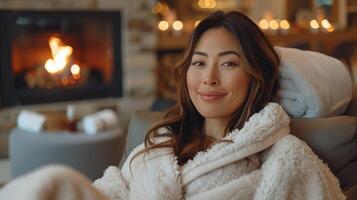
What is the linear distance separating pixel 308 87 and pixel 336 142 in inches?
5.9

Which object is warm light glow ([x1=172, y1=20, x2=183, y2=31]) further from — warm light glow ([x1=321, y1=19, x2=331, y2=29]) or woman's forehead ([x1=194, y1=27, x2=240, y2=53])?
woman's forehead ([x1=194, y1=27, x2=240, y2=53])

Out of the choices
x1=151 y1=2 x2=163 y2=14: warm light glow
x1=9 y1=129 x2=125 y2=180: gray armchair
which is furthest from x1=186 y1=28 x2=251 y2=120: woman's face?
x1=151 y1=2 x2=163 y2=14: warm light glow

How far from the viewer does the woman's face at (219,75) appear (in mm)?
1340

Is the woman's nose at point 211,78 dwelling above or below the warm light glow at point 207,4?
below

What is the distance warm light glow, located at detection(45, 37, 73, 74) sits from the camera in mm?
3871

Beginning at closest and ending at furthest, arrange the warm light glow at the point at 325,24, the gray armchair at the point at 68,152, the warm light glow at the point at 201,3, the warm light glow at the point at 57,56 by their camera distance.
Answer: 1. the gray armchair at the point at 68,152
2. the warm light glow at the point at 57,56
3. the warm light glow at the point at 201,3
4. the warm light glow at the point at 325,24

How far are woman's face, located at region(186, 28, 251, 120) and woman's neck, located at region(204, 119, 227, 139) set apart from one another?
4 cm

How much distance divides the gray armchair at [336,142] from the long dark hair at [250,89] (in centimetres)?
12

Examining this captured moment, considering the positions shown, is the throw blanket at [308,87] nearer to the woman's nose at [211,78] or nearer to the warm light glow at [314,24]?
the woman's nose at [211,78]

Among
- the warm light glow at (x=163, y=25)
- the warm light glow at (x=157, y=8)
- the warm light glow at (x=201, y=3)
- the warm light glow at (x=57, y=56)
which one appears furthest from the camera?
the warm light glow at (x=201, y=3)

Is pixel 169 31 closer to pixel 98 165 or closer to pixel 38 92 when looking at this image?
pixel 38 92

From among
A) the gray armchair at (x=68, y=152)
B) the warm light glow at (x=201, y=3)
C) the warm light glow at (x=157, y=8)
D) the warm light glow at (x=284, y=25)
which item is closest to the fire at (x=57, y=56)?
the warm light glow at (x=157, y=8)

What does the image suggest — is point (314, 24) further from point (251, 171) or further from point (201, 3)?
point (251, 171)

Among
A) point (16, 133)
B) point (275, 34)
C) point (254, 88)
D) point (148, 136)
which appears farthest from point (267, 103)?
point (275, 34)
